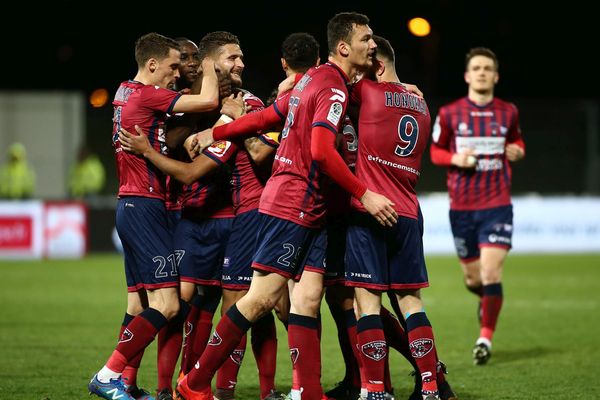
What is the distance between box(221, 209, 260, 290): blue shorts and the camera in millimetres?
6254

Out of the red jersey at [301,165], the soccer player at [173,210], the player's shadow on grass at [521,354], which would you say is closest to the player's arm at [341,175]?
the red jersey at [301,165]

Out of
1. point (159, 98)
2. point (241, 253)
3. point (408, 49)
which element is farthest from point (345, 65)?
point (408, 49)

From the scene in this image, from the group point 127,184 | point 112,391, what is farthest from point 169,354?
point 127,184

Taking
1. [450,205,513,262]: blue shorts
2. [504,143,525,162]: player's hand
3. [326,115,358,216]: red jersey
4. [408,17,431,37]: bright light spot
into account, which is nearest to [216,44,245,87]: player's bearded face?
[326,115,358,216]: red jersey

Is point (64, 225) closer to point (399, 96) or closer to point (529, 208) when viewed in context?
point (529, 208)

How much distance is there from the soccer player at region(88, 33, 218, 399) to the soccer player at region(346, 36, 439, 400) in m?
1.02

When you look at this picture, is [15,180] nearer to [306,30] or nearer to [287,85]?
[306,30]

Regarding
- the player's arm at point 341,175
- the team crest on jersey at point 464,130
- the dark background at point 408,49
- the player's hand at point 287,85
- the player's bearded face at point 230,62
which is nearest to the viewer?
the player's arm at point 341,175

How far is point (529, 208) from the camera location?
1936 centimetres

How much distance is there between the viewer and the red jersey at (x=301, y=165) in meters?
5.56

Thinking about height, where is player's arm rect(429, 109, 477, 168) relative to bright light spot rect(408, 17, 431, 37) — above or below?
below

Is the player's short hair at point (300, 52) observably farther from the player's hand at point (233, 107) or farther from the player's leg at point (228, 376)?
the player's leg at point (228, 376)

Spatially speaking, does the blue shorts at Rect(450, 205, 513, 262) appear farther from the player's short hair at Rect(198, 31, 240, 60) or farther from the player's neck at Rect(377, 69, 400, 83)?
the player's short hair at Rect(198, 31, 240, 60)

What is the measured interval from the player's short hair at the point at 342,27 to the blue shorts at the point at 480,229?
11.5 feet
